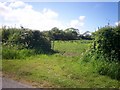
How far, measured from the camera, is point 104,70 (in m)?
11.1

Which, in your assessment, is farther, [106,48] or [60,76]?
[106,48]

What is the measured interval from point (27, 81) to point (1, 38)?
13936mm

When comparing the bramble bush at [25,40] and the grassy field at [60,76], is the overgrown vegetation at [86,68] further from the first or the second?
the bramble bush at [25,40]

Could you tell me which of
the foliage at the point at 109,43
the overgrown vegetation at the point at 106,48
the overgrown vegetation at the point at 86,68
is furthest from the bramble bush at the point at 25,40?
the foliage at the point at 109,43

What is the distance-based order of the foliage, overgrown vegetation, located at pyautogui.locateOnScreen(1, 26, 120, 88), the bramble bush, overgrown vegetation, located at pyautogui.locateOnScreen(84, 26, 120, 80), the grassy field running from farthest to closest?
the bramble bush < the foliage < overgrown vegetation, located at pyautogui.locateOnScreen(84, 26, 120, 80) < overgrown vegetation, located at pyautogui.locateOnScreen(1, 26, 120, 88) < the grassy field

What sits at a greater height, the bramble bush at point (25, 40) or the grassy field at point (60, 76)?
the bramble bush at point (25, 40)

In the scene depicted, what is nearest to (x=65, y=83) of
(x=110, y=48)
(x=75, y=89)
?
(x=75, y=89)

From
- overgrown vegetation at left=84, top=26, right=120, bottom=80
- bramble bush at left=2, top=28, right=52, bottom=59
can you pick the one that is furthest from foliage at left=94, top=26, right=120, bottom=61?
bramble bush at left=2, top=28, right=52, bottom=59

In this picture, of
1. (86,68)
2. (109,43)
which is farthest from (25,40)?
(86,68)

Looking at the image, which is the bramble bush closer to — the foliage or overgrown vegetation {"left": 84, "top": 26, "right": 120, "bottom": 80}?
overgrown vegetation {"left": 84, "top": 26, "right": 120, "bottom": 80}

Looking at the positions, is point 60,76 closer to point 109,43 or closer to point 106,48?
point 106,48

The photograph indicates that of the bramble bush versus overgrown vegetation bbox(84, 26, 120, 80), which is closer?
overgrown vegetation bbox(84, 26, 120, 80)

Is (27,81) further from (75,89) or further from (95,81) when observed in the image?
(95,81)

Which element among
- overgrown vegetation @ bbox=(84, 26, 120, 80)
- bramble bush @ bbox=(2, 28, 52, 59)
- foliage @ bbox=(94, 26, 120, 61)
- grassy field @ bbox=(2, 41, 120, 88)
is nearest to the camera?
grassy field @ bbox=(2, 41, 120, 88)
